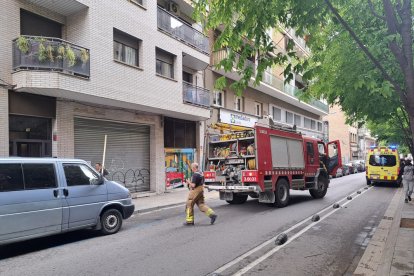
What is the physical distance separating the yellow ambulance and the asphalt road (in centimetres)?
1274

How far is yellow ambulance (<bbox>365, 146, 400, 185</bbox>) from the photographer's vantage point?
21969mm

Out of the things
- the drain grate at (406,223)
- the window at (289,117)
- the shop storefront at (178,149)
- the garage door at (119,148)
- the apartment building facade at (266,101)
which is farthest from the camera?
the window at (289,117)

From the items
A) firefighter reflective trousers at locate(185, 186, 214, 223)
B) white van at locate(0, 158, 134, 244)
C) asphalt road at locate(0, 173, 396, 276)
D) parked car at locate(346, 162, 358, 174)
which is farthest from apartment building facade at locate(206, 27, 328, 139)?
white van at locate(0, 158, 134, 244)

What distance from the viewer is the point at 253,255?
643 cm

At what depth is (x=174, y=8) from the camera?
64.8ft

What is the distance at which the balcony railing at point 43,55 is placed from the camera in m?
11.6

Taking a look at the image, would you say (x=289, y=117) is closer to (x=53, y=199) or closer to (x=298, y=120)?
(x=298, y=120)

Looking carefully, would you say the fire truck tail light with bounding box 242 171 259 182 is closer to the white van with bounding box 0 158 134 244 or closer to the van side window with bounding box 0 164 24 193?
the white van with bounding box 0 158 134 244

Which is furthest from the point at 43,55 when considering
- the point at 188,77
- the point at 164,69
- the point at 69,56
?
the point at 188,77

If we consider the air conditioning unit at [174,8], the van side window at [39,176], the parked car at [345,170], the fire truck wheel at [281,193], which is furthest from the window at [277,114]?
the van side window at [39,176]

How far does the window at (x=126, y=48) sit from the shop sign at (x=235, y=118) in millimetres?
7900

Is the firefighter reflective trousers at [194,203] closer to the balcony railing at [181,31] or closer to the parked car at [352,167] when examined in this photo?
the balcony railing at [181,31]

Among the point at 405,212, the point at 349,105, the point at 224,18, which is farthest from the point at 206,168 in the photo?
the point at 224,18

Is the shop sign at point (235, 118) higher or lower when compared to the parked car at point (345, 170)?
higher
